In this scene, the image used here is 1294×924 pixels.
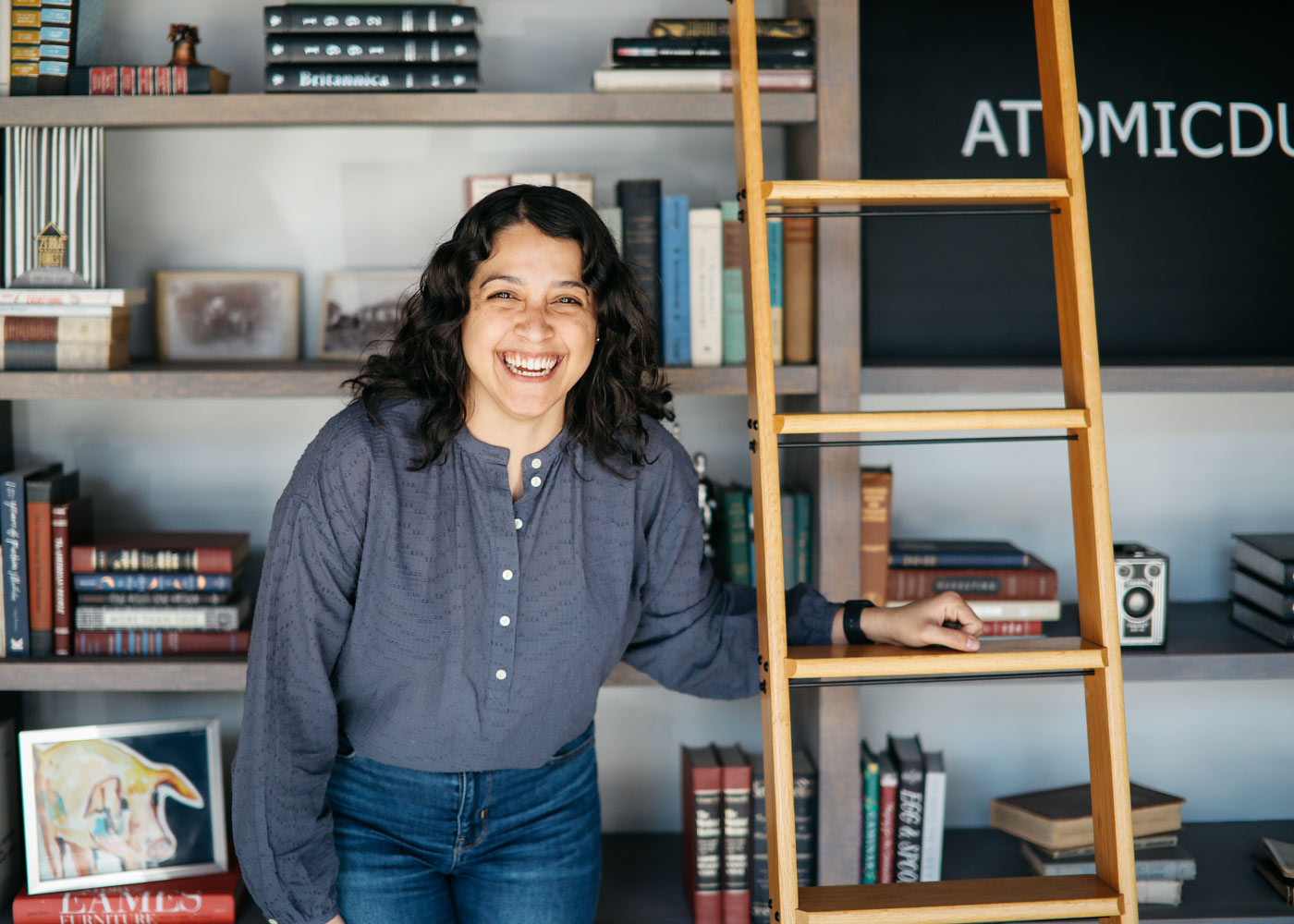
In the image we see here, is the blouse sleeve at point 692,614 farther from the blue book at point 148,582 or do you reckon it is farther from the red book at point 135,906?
the red book at point 135,906

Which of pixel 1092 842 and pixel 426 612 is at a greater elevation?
pixel 426 612

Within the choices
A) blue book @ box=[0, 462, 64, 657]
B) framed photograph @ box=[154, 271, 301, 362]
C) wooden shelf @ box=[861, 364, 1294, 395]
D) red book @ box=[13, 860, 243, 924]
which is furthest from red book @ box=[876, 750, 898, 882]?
blue book @ box=[0, 462, 64, 657]

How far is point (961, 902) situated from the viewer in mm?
1501

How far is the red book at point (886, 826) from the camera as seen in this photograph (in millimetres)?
1995

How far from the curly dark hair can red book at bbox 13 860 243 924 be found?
963mm

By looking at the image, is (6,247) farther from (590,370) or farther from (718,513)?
(718,513)

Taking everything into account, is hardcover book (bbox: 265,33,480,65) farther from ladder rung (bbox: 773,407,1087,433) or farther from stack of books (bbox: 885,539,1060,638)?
stack of books (bbox: 885,539,1060,638)

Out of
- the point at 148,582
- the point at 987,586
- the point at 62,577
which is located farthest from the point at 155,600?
the point at 987,586

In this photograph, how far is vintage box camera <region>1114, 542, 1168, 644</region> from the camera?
1.97m

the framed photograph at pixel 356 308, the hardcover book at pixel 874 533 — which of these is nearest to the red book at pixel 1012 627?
the hardcover book at pixel 874 533

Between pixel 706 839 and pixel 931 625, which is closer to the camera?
pixel 931 625

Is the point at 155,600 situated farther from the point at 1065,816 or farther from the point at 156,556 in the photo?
the point at 1065,816

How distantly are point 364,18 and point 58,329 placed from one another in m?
0.73

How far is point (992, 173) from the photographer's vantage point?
216cm
